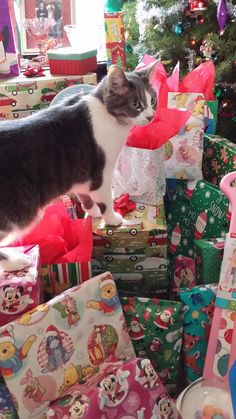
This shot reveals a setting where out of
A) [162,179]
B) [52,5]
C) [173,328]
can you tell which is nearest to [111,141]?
[162,179]

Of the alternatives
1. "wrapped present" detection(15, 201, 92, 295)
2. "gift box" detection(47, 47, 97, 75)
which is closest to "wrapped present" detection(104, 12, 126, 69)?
"gift box" detection(47, 47, 97, 75)

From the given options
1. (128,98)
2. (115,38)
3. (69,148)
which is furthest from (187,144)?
(115,38)

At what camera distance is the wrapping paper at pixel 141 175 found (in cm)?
129

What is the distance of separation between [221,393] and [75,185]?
2.14ft

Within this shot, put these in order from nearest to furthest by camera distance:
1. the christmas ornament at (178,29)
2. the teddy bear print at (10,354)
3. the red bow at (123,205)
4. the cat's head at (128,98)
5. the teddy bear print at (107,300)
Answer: the teddy bear print at (10,354) → the teddy bear print at (107,300) → the cat's head at (128,98) → the red bow at (123,205) → the christmas ornament at (178,29)

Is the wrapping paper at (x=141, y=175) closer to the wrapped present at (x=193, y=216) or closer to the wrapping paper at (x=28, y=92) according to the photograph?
the wrapped present at (x=193, y=216)

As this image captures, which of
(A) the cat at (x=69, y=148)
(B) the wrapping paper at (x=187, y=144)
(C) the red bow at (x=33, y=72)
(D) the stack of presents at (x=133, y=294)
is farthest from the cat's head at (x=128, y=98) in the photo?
(C) the red bow at (x=33, y=72)

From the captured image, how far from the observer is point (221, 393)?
1021 mm

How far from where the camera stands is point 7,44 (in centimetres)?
156

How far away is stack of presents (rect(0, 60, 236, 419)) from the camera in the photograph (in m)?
0.89

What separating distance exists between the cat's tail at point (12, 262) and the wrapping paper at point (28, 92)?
0.73 m

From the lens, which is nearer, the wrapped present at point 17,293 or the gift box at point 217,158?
the wrapped present at point 17,293

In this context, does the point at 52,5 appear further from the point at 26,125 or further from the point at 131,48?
the point at 26,125

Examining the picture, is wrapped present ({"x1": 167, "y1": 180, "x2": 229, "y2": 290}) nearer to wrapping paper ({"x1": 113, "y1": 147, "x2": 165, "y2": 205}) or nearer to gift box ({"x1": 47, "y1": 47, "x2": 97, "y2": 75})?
wrapping paper ({"x1": 113, "y1": 147, "x2": 165, "y2": 205})
